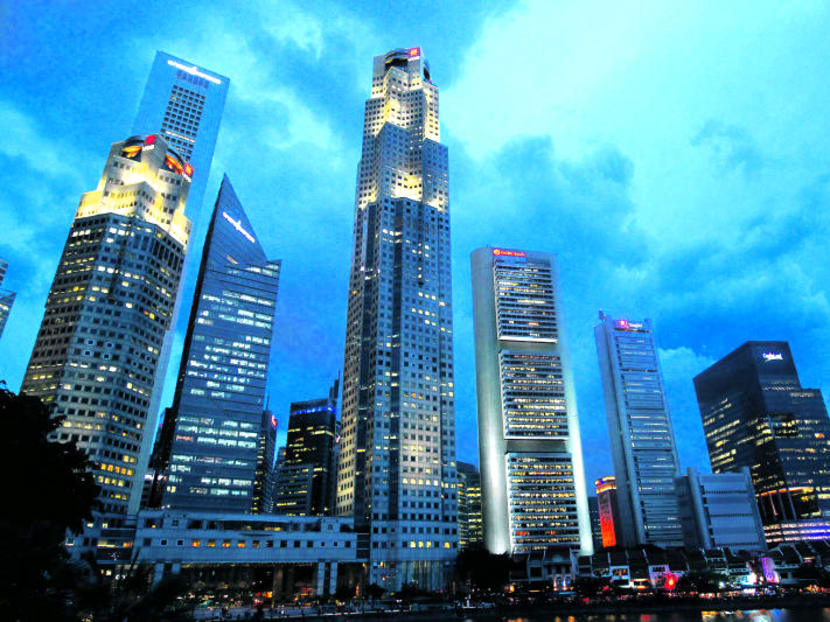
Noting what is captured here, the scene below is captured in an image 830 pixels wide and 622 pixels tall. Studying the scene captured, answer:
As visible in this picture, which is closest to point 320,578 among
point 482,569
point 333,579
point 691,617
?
point 333,579

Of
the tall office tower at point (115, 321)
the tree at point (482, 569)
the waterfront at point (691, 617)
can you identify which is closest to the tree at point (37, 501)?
the waterfront at point (691, 617)

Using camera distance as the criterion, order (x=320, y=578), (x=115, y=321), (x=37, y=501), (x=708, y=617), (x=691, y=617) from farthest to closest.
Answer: (x=115, y=321) < (x=320, y=578) < (x=708, y=617) < (x=691, y=617) < (x=37, y=501)

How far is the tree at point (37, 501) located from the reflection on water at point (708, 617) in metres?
77.4

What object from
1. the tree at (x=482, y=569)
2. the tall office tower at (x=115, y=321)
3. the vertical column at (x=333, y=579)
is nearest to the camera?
the vertical column at (x=333, y=579)

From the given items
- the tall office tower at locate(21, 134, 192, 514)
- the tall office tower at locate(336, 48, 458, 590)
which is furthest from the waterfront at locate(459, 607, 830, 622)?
the tall office tower at locate(21, 134, 192, 514)

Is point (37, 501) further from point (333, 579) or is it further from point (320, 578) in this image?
point (333, 579)

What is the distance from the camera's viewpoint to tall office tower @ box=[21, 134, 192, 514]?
151875mm

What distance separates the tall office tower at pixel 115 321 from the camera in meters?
152

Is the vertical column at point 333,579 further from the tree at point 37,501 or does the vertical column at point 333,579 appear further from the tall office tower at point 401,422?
the tree at point 37,501

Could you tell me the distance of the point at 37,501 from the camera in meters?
49.1

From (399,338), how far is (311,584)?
79.3m

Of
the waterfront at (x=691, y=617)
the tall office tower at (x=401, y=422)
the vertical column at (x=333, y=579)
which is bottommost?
the waterfront at (x=691, y=617)

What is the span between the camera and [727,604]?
4850 inches

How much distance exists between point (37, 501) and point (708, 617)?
11699 centimetres
